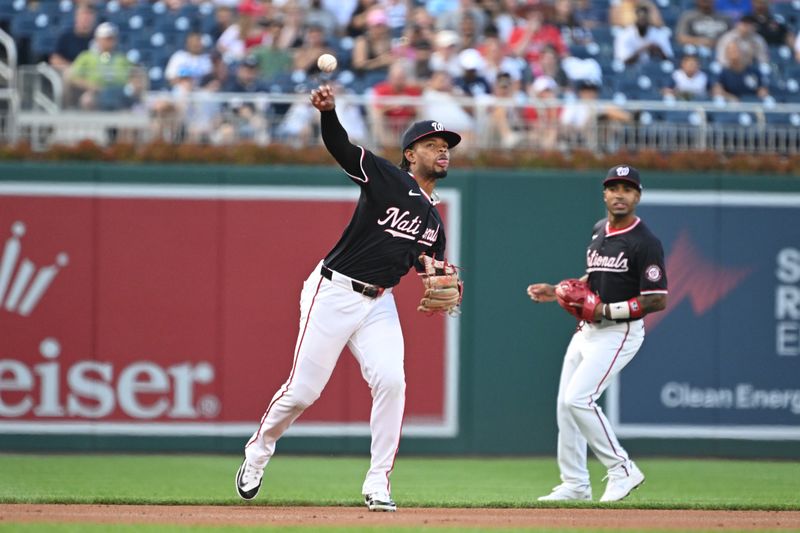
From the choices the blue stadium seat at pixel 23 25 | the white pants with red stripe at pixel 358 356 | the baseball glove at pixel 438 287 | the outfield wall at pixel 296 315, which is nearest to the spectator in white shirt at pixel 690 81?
the outfield wall at pixel 296 315

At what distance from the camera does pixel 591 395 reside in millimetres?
8047

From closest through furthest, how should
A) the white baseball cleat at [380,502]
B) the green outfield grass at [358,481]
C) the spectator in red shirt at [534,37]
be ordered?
the white baseball cleat at [380,502], the green outfield grass at [358,481], the spectator in red shirt at [534,37]

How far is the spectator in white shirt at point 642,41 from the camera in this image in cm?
1388

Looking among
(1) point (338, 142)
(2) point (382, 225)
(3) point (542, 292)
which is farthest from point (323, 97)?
(3) point (542, 292)

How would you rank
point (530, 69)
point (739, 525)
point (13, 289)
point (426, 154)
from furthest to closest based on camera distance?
1. point (530, 69)
2. point (13, 289)
3. point (426, 154)
4. point (739, 525)

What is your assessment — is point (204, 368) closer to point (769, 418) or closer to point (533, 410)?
point (533, 410)

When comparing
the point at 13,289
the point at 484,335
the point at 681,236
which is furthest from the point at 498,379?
the point at 13,289

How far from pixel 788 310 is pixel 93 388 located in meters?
6.28

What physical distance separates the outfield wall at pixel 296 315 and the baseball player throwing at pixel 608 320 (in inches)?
139

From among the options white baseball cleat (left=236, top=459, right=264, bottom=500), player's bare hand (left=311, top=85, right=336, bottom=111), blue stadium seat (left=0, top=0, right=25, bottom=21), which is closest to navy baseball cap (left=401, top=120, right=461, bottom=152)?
player's bare hand (left=311, top=85, right=336, bottom=111)

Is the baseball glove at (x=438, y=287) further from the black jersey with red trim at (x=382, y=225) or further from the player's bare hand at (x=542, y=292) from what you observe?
the player's bare hand at (x=542, y=292)

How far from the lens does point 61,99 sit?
11883 millimetres

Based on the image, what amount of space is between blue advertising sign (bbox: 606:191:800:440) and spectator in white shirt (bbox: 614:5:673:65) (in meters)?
2.52

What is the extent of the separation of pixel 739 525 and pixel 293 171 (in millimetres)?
6185
